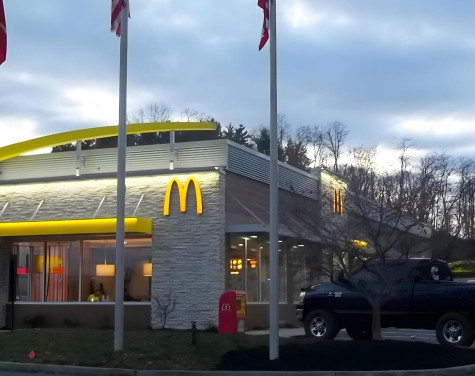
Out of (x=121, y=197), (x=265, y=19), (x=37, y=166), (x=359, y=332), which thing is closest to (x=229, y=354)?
(x=121, y=197)

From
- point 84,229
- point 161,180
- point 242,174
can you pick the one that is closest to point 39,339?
point 84,229

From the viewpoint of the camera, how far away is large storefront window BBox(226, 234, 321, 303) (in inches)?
981

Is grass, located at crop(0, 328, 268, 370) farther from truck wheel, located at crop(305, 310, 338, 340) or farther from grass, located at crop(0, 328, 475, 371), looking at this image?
truck wheel, located at crop(305, 310, 338, 340)

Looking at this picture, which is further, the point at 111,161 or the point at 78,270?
the point at 78,270

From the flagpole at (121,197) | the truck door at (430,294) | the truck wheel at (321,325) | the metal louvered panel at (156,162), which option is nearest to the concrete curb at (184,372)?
the flagpole at (121,197)

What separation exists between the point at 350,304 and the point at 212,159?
686 cm

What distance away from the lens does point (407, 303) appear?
64.4 feet

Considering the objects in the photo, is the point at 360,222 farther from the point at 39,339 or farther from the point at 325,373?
the point at 39,339

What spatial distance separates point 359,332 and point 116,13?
1059 centimetres

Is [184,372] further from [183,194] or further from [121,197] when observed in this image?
[183,194]

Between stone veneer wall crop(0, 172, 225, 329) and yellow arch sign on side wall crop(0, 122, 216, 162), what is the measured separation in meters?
1.57

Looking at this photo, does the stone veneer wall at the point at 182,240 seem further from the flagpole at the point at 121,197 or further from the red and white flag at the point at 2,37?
the red and white flag at the point at 2,37

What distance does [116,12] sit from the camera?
56.4 ft

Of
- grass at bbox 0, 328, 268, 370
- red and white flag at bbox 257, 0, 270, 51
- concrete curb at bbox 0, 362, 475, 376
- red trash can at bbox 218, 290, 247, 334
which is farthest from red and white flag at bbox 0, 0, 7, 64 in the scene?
red trash can at bbox 218, 290, 247, 334
